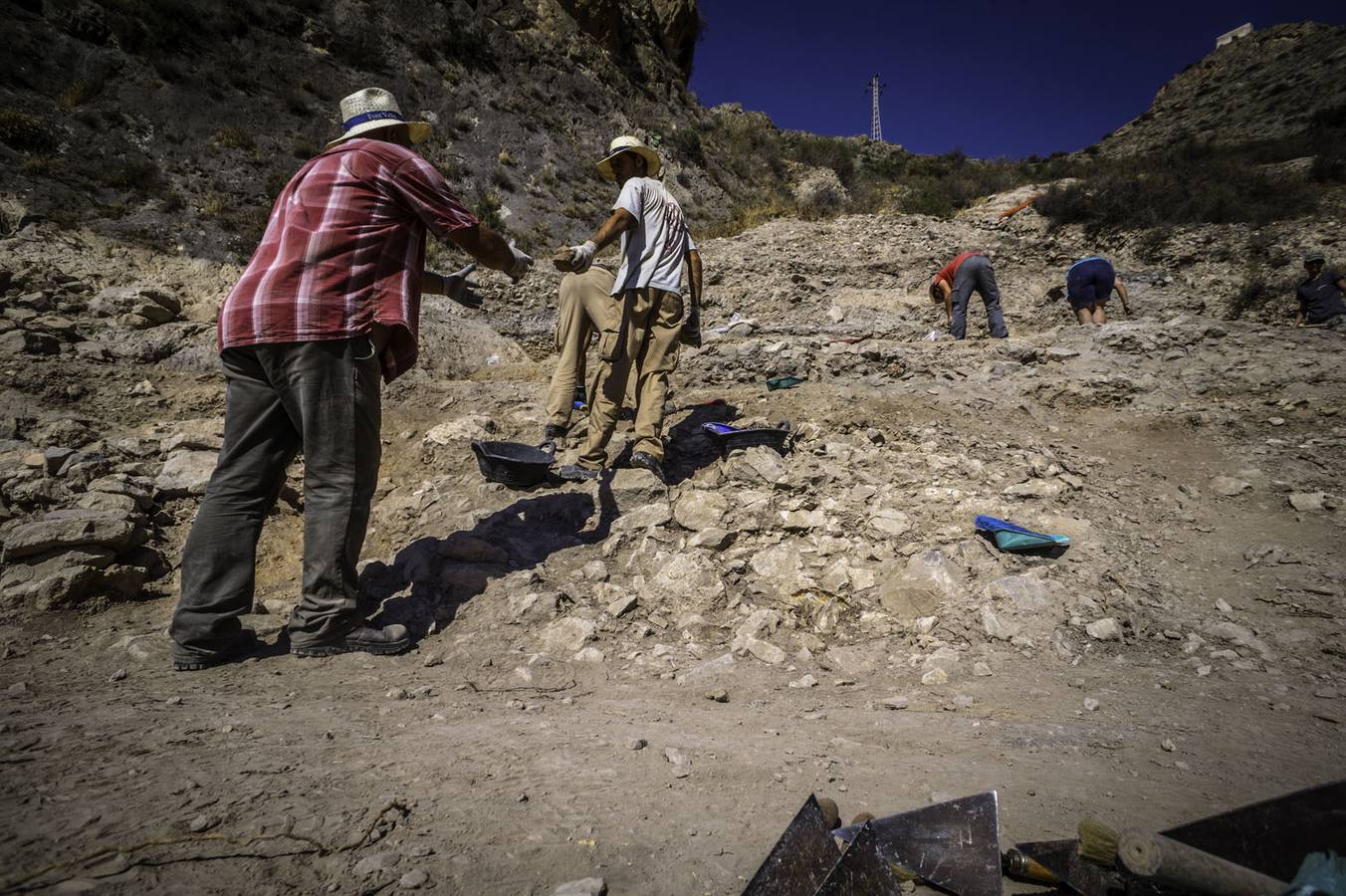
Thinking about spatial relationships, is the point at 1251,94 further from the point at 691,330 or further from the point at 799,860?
the point at 799,860

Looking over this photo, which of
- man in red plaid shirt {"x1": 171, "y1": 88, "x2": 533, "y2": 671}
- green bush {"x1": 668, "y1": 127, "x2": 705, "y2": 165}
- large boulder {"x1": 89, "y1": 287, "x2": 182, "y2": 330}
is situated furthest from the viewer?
green bush {"x1": 668, "y1": 127, "x2": 705, "y2": 165}

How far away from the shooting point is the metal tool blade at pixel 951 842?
1014mm

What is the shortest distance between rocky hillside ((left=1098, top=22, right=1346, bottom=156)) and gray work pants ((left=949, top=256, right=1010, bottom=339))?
1833 centimetres

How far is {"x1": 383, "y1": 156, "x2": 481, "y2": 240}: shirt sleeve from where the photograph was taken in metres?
2.00

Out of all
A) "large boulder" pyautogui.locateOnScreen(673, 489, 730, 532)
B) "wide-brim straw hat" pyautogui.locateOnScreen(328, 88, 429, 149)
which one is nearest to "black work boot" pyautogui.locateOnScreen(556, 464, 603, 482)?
"large boulder" pyautogui.locateOnScreen(673, 489, 730, 532)

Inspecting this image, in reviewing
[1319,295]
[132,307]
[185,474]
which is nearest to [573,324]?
[185,474]

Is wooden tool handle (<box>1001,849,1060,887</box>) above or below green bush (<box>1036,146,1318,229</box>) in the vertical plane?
below

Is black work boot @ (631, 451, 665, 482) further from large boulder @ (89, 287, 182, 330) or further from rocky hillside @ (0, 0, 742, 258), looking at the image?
rocky hillside @ (0, 0, 742, 258)

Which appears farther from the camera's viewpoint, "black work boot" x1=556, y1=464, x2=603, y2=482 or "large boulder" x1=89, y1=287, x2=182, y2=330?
"large boulder" x1=89, y1=287, x2=182, y2=330

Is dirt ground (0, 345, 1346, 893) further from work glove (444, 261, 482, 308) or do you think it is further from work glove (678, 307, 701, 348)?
work glove (678, 307, 701, 348)

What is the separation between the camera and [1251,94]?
22.4 meters

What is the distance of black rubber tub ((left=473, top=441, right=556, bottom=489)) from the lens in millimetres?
3084

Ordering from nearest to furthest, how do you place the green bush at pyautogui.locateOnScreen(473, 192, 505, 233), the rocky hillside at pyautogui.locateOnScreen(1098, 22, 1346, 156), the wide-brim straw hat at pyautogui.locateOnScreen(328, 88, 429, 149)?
1. the wide-brim straw hat at pyautogui.locateOnScreen(328, 88, 429, 149)
2. the green bush at pyautogui.locateOnScreen(473, 192, 505, 233)
3. the rocky hillside at pyautogui.locateOnScreen(1098, 22, 1346, 156)

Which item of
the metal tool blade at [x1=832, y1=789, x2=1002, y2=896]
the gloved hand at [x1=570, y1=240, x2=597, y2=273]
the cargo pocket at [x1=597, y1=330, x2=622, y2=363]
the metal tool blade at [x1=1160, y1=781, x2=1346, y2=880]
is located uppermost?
the gloved hand at [x1=570, y1=240, x2=597, y2=273]
